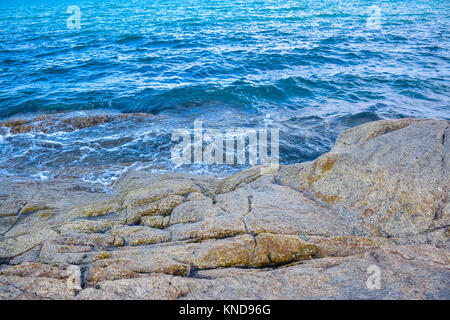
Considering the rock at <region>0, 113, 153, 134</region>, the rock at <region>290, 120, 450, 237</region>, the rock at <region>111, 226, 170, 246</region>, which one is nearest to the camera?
the rock at <region>290, 120, 450, 237</region>

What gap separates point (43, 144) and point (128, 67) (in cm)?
1116

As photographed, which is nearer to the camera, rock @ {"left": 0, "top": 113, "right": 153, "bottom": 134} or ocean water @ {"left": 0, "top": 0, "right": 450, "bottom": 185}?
ocean water @ {"left": 0, "top": 0, "right": 450, "bottom": 185}

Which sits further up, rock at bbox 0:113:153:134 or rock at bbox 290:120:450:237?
rock at bbox 290:120:450:237

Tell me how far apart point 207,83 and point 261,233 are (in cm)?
1380

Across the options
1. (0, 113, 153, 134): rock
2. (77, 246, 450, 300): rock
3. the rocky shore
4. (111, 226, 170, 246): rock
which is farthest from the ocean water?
(77, 246, 450, 300): rock

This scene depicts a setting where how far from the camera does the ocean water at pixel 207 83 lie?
421 inches

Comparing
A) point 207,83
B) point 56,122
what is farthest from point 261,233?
point 207,83

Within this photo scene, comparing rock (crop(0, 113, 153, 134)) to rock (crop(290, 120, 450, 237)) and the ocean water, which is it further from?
rock (crop(290, 120, 450, 237))

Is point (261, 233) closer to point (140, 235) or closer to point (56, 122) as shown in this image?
point (140, 235)

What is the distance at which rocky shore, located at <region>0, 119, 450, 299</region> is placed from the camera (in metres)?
3.12

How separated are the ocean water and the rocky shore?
10.6 ft

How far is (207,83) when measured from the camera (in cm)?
1684

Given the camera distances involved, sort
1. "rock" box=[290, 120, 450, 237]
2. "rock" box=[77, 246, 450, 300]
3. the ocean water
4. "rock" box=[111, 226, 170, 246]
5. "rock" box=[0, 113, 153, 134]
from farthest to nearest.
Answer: "rock" box=[0, 113, 153, 134]
the ocean water
"rock" box=[111, 226, 170, 246]
"rock" box=[290, 120, 450, 237]
"rock" box=[77, 246, 450, 300]
